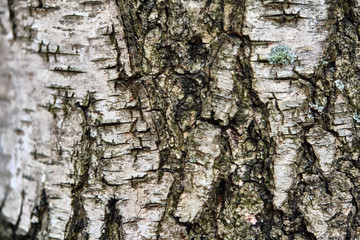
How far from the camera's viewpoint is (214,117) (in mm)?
1307

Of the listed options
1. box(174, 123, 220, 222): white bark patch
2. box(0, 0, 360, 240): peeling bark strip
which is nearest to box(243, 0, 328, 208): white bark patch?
box(0, 0, 360, 240): peeling bark strip

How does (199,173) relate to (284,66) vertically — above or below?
below

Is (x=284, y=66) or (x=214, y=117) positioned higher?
(x=284, y=66)

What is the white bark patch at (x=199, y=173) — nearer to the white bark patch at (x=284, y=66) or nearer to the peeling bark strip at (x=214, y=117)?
the peeling bark strip at (x=214, y=117)

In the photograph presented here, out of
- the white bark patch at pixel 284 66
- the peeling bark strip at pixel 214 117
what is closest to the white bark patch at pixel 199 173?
the peeling bark strip at pixel 214 117

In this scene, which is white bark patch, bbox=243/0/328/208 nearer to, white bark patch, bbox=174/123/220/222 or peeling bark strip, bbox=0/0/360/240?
peeling bark strip, bbox=0/0/360/240

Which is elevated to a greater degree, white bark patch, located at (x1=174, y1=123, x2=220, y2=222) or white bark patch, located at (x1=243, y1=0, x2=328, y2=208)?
white bark patch, located at (x1=243, y1=0, x2=328, y2=208)

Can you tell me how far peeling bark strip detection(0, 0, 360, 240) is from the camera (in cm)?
128

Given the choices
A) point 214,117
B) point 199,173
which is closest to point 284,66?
point 214,117

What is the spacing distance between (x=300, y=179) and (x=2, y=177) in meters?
1.45

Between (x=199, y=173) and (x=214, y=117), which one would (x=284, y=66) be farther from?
(x=199, y=173)

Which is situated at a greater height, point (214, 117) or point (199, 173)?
point (214, 117)

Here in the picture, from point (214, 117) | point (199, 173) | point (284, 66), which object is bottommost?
point (199, 173)

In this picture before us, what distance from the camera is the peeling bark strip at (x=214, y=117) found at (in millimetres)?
1279
